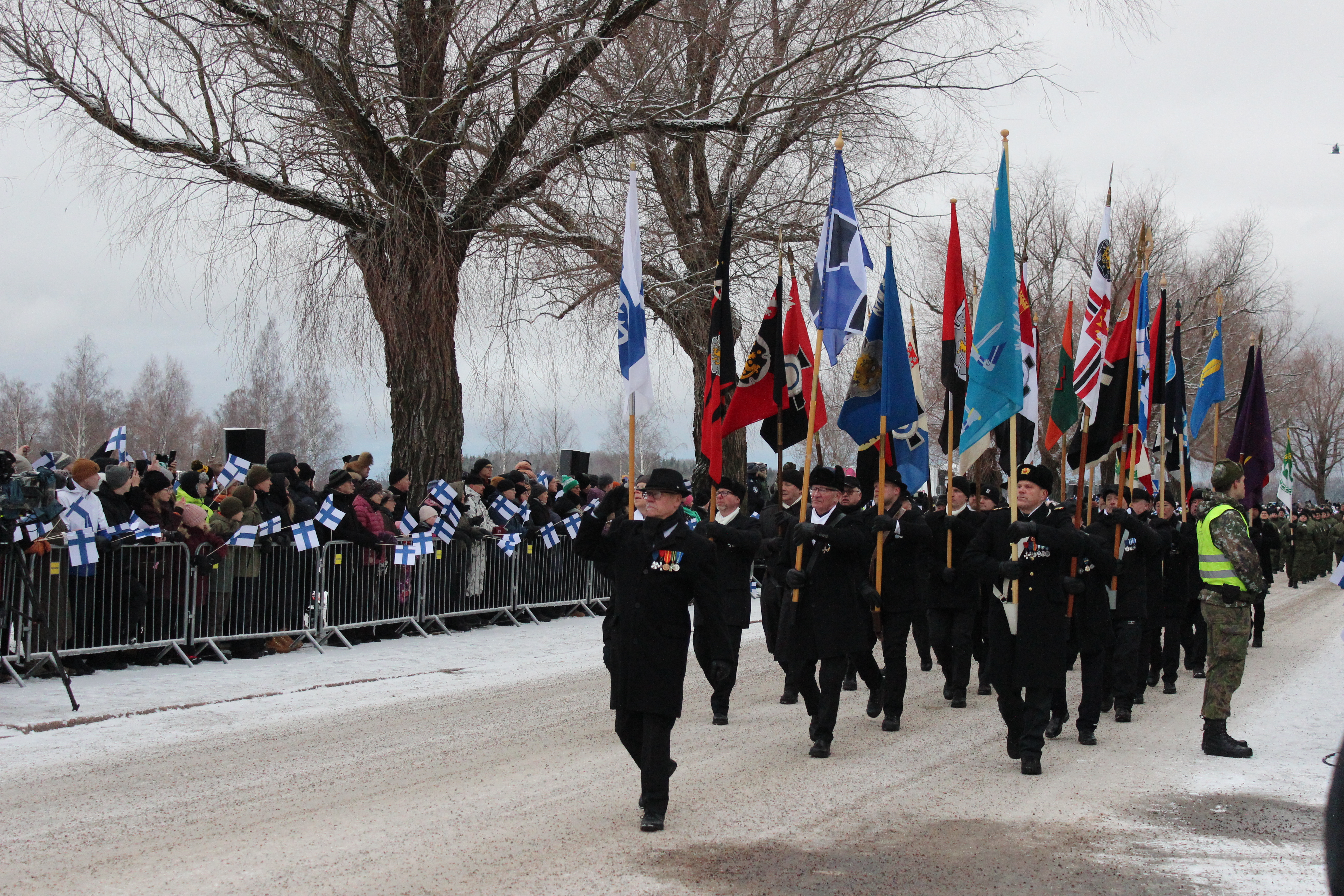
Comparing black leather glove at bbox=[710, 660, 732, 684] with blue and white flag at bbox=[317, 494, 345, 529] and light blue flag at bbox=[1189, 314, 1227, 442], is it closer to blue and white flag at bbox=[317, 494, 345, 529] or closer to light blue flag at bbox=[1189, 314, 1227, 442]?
blue and white flag at bbox=[317, 494, 345, 529]

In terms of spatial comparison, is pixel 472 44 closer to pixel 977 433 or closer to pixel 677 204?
pixel 677 204

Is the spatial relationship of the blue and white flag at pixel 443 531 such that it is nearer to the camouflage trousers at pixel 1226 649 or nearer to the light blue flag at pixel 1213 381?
the camouflage trousers at pixel 1226 649

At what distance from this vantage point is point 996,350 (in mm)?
8938

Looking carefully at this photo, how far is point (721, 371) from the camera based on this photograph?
909 cm

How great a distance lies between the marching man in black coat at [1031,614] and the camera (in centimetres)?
737

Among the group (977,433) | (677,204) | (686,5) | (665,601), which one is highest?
(686,5)

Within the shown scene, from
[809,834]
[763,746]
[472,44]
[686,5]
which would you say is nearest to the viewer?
[809,834]

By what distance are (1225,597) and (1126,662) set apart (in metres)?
1.47

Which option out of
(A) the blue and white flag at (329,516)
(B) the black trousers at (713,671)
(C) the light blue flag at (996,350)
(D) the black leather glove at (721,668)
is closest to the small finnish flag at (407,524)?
(A) the blue and white flag at (329,516)

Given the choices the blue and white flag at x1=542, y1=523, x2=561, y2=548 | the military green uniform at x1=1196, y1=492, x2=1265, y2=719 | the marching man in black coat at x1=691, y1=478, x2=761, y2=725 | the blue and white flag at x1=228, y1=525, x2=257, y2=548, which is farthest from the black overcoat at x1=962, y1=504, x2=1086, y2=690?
the blue and white flag at x1=542, y1=523, x2=561, y2=548

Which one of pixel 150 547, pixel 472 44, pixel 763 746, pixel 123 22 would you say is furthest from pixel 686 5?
pixel 763 746

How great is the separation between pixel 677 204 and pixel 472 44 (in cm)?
507

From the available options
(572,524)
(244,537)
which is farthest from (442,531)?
(244,537)

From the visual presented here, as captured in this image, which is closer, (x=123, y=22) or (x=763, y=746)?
(x=763, y=746)
